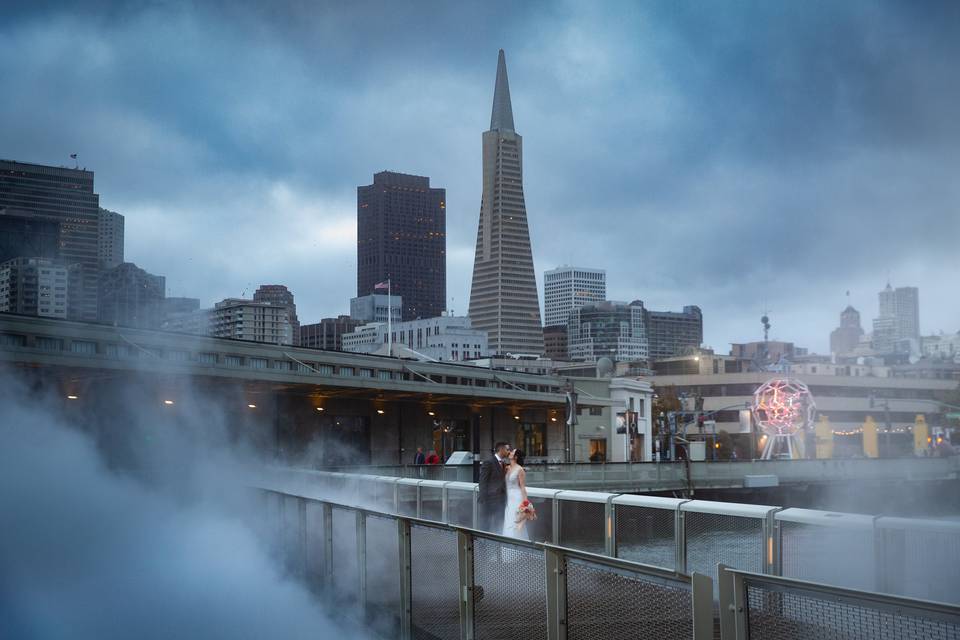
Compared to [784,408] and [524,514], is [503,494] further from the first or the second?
[784,408]

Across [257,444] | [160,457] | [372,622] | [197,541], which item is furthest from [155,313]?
[372,622]

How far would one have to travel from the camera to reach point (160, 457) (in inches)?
969

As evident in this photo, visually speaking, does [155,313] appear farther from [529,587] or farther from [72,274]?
[529,587]

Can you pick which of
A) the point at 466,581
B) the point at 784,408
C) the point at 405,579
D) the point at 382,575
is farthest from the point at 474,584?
the point at 784,408

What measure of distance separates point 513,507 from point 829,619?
833 cm

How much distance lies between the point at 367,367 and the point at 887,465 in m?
30.6

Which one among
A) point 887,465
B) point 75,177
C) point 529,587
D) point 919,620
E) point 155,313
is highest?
point 75,177

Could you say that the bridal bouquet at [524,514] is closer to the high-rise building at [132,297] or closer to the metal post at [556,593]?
the metal post at [556,593]

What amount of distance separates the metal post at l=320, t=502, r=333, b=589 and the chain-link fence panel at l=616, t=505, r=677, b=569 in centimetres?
327

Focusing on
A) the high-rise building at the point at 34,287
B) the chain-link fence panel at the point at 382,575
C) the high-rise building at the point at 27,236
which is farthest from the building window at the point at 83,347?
the chain-link fence panel at the point at 382,575

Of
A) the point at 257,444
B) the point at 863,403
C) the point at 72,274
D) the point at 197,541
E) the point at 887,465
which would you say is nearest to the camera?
the point at 197,541

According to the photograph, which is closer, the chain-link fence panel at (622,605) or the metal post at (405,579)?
the chain-link fence panel at (622,605)

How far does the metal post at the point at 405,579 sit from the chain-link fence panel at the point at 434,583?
0.03 metres

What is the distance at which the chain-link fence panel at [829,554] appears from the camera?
→ 7570 millimetres
